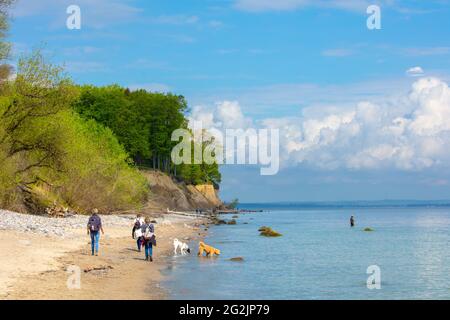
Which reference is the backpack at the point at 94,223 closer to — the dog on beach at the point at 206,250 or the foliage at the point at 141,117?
the dog on beach at the point at 206,250

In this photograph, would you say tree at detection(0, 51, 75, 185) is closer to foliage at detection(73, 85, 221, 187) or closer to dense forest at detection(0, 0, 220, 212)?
dense forest at detection(0, 0, 220, 212)

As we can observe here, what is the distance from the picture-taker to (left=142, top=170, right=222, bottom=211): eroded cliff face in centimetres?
10380

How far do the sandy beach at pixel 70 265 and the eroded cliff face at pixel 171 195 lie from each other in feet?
167

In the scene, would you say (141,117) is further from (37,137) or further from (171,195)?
(37,137)

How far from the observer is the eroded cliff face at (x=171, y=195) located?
10380cm

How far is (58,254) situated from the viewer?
98.7ft

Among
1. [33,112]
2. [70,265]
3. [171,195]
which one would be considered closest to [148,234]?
[70,265]

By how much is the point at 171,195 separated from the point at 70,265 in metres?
85.0

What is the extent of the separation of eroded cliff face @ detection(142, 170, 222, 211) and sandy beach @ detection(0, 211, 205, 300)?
50.9 metres

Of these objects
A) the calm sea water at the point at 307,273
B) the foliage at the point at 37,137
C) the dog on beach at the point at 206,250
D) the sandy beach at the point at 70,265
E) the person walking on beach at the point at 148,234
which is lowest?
the calm sea water at the point at 307,273

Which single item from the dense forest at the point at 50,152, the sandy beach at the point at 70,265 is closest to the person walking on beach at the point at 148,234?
→ the sandy beach at the point at 70,265

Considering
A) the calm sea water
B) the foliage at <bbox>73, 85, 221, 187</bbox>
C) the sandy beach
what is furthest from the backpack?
the foliage at <bbox>73, 85, 221, 187</bbox>

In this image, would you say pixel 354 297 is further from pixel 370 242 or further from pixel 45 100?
pixel 370 242
